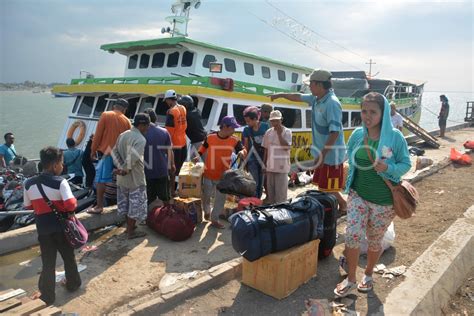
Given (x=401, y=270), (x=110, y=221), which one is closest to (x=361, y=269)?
(x=401, y=270)

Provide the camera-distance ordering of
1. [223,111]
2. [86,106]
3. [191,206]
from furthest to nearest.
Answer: [86,106] → [223,111] → [191,206]

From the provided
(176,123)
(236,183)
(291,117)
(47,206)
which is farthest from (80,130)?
(47,206)

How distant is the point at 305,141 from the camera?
1045cm

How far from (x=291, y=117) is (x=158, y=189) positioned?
5.53 meters

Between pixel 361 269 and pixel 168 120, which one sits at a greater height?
pixel 168 120

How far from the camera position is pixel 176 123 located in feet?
19.6

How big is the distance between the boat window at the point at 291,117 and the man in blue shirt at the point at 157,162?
194 inches

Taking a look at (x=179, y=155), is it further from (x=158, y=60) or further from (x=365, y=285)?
(x=158, y=60)

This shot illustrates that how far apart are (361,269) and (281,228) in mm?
1289

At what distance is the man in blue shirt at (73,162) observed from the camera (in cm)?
729

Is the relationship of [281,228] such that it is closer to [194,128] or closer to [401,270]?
[401,270]

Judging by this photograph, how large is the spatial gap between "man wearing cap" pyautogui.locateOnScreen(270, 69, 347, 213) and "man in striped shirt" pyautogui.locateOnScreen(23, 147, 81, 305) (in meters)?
2.74

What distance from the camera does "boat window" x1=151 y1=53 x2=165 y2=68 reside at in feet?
34.6

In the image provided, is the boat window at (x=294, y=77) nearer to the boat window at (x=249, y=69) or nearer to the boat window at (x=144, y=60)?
the boat window at (x=249, y=69)
